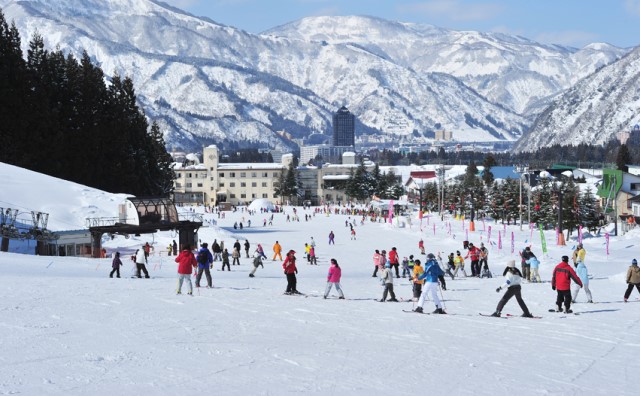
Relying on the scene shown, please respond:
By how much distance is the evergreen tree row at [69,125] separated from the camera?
207 feet

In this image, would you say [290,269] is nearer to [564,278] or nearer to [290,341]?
[564,278]

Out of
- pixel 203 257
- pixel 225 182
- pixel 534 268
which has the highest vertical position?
pixel 225 182

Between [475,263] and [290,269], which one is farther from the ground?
[290,269]

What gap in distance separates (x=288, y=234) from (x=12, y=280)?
42645 mm

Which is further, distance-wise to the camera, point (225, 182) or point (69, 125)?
point (225, 182)

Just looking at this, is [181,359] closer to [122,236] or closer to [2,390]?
[2,390]

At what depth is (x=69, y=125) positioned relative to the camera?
6806 centimetres

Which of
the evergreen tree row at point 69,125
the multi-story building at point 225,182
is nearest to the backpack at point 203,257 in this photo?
the evergreen tree row at point 69,125

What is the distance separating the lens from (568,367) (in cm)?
1234

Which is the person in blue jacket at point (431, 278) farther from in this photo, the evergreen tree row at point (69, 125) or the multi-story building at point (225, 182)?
the multi-story building at point (225, 182)

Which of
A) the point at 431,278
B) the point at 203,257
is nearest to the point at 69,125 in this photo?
the point at 203,257

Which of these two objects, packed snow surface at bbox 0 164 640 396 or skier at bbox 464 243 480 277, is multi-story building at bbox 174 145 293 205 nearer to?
skier at bbox 464 243 480 277

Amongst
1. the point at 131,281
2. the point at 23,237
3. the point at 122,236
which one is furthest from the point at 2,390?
the point at 122,236

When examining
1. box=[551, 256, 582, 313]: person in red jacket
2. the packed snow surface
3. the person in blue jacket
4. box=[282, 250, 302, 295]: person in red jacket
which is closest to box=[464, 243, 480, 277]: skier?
the packed snow surface
